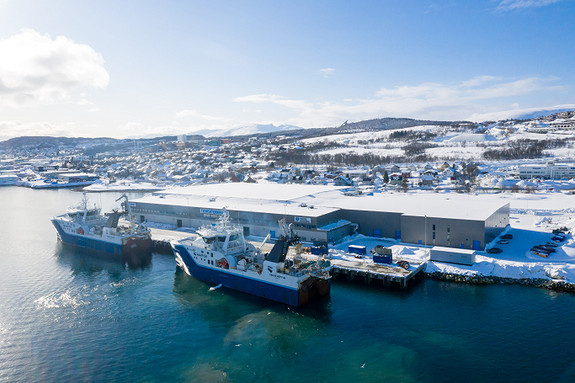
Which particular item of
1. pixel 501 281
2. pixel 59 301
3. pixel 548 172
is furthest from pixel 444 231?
pixel 548 172

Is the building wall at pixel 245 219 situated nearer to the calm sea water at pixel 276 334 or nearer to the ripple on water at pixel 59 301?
the calm sea water at pixel 276 334

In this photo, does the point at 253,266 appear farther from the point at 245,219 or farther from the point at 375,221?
the point at 375,221

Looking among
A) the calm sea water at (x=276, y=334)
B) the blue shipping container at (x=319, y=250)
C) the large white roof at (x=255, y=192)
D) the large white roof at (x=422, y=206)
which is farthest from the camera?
the large white roof at (x=255, y=192)

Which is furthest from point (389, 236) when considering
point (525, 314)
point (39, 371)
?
point (39, 371)

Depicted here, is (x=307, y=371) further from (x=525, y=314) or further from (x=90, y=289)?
(x=90, y=289)

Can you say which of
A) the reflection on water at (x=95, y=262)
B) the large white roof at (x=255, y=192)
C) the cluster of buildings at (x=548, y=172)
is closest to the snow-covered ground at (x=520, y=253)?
the large white roof at (x=255, y=192)

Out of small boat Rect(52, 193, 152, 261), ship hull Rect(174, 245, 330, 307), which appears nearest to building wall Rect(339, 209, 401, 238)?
ship hull Rect(174, 245, 330, 307)
